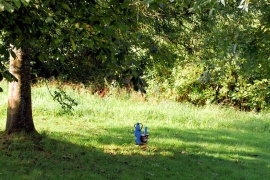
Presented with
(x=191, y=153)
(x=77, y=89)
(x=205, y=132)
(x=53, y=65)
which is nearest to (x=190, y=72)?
(x=77, y=89)

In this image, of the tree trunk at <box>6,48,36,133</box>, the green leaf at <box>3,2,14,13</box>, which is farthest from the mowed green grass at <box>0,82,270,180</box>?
the green leaf at <box>3,2,14,13</box>

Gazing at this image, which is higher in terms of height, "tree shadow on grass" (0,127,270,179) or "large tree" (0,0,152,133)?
"large tree" (0,0,152,133)

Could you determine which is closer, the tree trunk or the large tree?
the large tree

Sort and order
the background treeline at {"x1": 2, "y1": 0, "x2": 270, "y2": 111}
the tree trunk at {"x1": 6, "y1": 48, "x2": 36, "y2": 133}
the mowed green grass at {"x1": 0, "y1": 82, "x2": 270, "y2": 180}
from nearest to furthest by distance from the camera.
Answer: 1. the background treeline at {"x1": 2, "y1": 0, "x2": 270, "y2": 111}
2. the mowed green grass at {"x1": 0, "y1": 82, "x2": 270, "y2": 180}
3. the tree trunk at {"x1": 6, "y1": 48, "x2": 36, "y2": 133}

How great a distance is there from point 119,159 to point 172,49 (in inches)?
→ 95.8

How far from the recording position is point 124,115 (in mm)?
12531

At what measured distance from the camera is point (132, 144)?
30.4 feet

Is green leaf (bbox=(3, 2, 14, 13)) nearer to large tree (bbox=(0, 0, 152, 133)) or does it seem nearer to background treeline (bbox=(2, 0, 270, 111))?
background treeline (bbox=(2, 0, 270, 111))

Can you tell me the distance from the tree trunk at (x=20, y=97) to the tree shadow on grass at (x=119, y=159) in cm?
30

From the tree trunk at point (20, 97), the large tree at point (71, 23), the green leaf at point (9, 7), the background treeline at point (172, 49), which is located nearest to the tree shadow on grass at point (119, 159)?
the tree trunk at point (20, 97)

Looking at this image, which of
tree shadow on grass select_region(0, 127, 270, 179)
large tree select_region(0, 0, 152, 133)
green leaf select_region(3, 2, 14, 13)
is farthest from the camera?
tree shadow on grass select_region(0, 127, 270, 179)

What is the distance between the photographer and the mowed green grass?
7305 mm

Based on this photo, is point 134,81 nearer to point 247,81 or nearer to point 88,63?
point 88,63

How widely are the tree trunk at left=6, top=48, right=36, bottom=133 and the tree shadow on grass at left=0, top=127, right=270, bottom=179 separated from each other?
0.97ft
